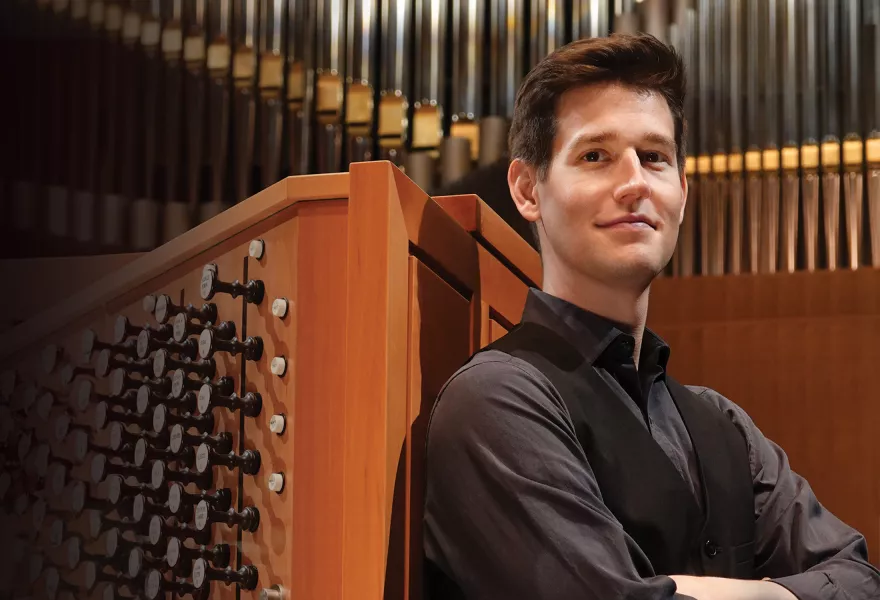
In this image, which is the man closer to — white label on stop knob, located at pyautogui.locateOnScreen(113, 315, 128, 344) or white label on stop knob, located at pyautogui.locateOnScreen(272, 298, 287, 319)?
white label on stop knob, located at pyautogui.locateOnScreen(272, 298, 287, 319)

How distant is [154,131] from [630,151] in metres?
2.35

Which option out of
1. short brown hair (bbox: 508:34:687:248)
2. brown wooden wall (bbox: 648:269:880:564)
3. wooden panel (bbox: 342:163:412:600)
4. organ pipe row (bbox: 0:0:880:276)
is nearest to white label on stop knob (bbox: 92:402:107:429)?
wooden panel (bbox: 342:163:412:600)

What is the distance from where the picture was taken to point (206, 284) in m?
1.57

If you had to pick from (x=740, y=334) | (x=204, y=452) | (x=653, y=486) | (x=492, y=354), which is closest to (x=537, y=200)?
(x=492, y=354)

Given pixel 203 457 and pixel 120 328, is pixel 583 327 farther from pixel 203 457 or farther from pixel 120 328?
pixel 120 328

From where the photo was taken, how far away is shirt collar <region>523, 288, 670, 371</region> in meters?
1.63

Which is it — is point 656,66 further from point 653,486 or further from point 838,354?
point 838,354

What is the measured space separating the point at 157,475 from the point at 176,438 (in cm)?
6

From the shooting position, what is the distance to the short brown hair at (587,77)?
67.2 inches

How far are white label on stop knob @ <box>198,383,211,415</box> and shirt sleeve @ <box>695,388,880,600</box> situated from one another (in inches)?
34.4

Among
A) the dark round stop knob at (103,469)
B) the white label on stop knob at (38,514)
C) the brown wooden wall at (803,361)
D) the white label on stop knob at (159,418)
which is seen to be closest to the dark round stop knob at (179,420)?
the white label on stop knob at (159,418)

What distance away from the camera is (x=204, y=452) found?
1524 millimetres

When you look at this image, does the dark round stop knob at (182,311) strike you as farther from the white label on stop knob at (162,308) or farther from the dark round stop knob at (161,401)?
the dark round stop knob at (161,401)

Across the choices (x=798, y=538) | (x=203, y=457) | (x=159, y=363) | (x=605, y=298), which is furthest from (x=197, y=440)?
(x=798, y=538)
